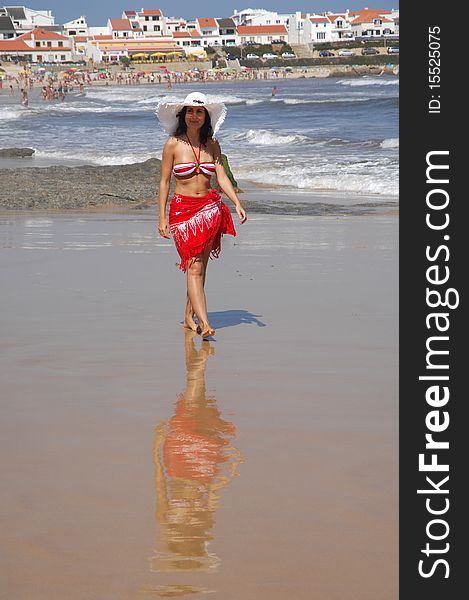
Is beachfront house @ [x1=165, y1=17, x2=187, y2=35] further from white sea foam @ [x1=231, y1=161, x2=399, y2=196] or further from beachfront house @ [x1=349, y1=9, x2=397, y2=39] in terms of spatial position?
white sea foam @ [x1=231, y1=161, x2=399, y2=196]

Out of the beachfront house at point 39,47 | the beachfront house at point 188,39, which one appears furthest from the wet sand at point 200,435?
the beachfront house at point 188,39

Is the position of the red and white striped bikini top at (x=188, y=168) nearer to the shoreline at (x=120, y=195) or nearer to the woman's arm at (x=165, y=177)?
the woman's arm at (x=165, y=177)

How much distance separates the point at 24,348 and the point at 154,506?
2.48 metres

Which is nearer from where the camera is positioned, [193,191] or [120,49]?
[193,191]

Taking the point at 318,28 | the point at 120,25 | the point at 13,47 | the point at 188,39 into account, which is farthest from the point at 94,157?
the point at 318,28

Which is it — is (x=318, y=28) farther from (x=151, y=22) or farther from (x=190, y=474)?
(x=190, y=474)

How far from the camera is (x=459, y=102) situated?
654cm

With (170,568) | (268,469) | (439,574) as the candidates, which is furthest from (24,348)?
(439,574)

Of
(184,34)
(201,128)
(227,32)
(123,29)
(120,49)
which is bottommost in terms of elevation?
(120,49)

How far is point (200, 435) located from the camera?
175 inches

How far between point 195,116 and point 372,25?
548ft

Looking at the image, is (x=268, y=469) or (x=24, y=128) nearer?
(x=268, y=469)

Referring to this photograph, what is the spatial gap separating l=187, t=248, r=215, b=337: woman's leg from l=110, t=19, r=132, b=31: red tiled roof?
515 ft

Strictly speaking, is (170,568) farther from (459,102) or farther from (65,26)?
(65,26)
